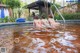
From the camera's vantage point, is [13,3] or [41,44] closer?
[41,44]

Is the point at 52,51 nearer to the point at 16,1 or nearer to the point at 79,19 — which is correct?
the point at 79,19

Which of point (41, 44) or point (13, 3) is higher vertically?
point (13, 3)

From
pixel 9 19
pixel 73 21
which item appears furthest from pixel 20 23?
pixel 73 21

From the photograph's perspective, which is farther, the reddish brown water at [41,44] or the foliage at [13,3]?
the foliage at [13,3]

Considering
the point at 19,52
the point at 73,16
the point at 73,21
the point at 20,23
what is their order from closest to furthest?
1. the point at 19,52
2. the point at 20,23
3. the point at 73,21
4. the point at 73,16

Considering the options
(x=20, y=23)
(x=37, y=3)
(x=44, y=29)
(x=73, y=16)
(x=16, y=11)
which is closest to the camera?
(x=44, y=29)

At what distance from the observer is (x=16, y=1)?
20.8 m

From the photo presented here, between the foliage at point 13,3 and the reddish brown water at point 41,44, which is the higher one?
the foliage at point 13,3

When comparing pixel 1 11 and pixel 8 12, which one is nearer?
pixel 1 11

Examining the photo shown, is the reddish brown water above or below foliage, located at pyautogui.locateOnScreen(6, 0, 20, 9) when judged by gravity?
below

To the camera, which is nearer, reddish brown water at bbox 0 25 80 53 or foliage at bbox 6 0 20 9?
reddish brown water at bbox 0 25 80 53

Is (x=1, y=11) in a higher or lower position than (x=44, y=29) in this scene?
higher

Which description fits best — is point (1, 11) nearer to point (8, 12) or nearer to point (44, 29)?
point (8, 12)

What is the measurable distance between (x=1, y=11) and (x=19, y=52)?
52.6 feet
